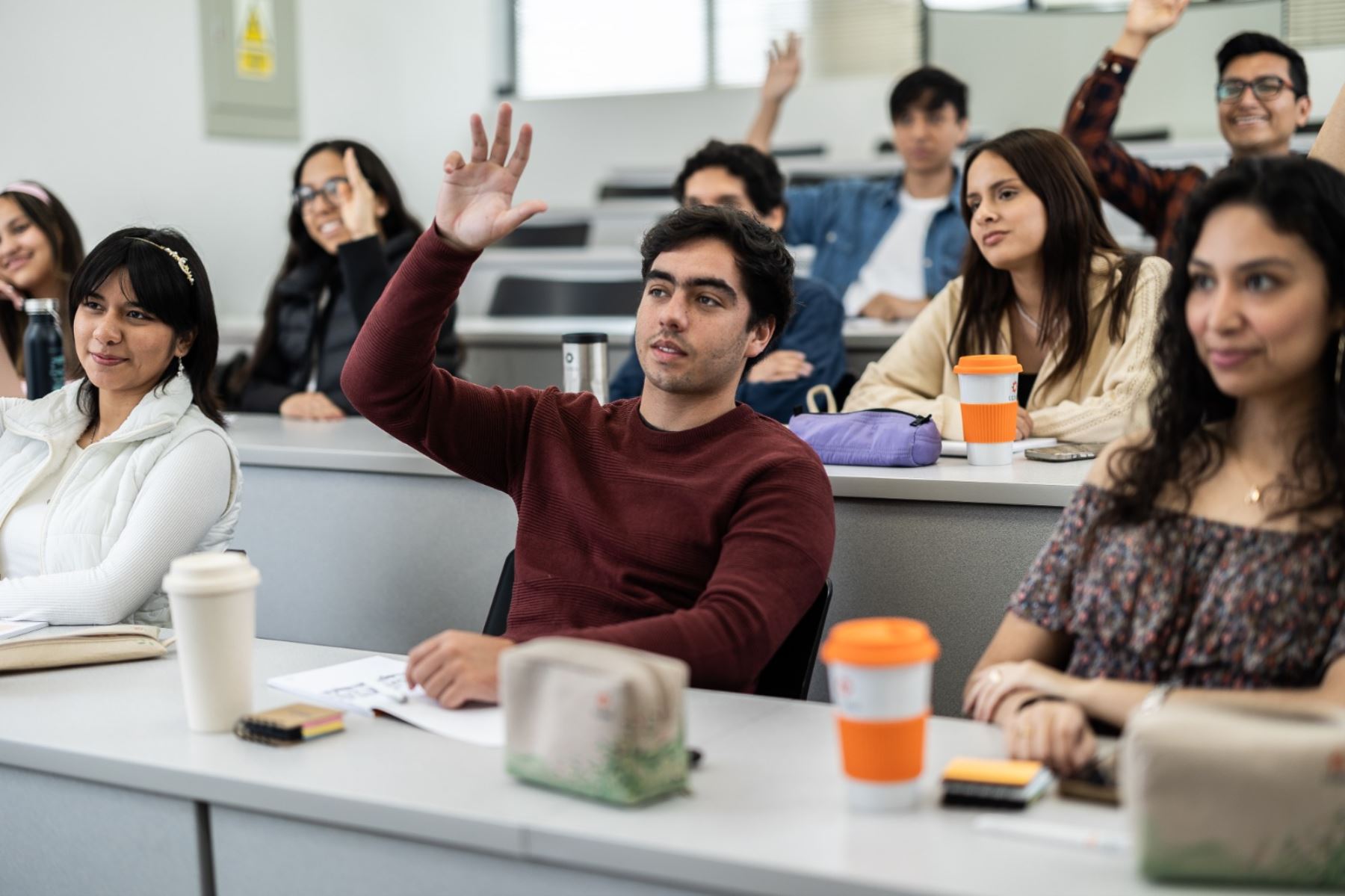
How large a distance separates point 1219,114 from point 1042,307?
4.84ft

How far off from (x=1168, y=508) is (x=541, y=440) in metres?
0.85

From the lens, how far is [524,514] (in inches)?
74.2

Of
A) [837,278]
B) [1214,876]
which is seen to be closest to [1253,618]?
[1214,876]

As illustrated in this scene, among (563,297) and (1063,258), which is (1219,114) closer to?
(1063,258)

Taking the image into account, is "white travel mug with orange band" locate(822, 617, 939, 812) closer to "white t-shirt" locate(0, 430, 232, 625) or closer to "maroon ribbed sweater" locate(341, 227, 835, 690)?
"maroon ribbed sweater" locate(341, 227, 835, 690)

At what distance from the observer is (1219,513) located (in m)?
1.36

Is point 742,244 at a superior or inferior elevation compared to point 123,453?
superior

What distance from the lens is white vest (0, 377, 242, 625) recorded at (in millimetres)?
1972

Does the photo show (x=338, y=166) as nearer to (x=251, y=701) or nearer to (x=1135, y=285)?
(x=1135, y=285)

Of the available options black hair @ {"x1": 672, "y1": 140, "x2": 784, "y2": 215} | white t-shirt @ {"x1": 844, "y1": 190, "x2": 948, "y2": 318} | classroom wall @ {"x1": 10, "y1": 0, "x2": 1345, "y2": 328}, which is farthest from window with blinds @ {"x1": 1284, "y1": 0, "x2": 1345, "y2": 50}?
black hair @ {"x1": 672, "y1": 140, "x2": 784, "y2": 215}

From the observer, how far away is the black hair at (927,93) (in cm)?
445

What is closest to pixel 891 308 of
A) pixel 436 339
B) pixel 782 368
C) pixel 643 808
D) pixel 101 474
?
pixel 782 368

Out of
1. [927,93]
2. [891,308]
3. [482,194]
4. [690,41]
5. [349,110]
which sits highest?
[690,41]

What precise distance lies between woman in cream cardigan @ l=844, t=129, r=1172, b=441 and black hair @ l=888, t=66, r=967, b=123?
1.79m
